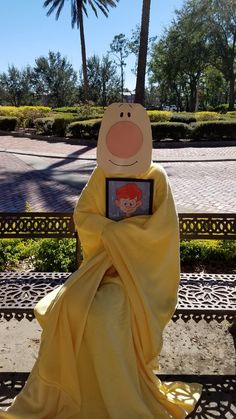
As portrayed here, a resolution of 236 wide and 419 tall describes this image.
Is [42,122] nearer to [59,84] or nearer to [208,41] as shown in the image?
[208,41]

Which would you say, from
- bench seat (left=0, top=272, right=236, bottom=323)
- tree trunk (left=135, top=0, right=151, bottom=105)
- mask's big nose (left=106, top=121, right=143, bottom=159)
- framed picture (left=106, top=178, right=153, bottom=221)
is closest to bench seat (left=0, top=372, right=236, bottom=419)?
bench seat (left=0, top=272, right=236, bottom=323)

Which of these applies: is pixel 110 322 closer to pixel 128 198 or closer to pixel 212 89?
pixel 128 198

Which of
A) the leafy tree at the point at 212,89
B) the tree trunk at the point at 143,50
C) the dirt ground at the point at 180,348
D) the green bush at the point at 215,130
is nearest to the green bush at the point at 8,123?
the green bush at the point at 215,130

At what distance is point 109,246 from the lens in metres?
2.26

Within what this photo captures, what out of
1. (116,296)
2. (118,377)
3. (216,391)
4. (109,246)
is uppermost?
(109,246)

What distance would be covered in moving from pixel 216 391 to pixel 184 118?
1824cm

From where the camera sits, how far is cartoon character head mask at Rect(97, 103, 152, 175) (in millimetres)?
2307

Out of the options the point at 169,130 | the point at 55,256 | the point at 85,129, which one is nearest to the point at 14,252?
the point at 55,256

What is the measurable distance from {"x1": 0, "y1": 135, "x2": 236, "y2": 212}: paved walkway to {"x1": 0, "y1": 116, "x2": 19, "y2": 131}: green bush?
17.5 feet

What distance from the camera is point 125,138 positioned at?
230 cm

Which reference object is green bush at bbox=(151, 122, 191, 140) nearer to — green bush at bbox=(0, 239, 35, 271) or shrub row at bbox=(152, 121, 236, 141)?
shrub row at bbox=(152, 121, 236, 141)

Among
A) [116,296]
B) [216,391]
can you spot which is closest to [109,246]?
[116,296]

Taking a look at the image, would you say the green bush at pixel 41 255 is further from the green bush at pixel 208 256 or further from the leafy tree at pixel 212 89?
the leafy tree at pixel 212 89

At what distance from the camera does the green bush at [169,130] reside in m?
17.1
